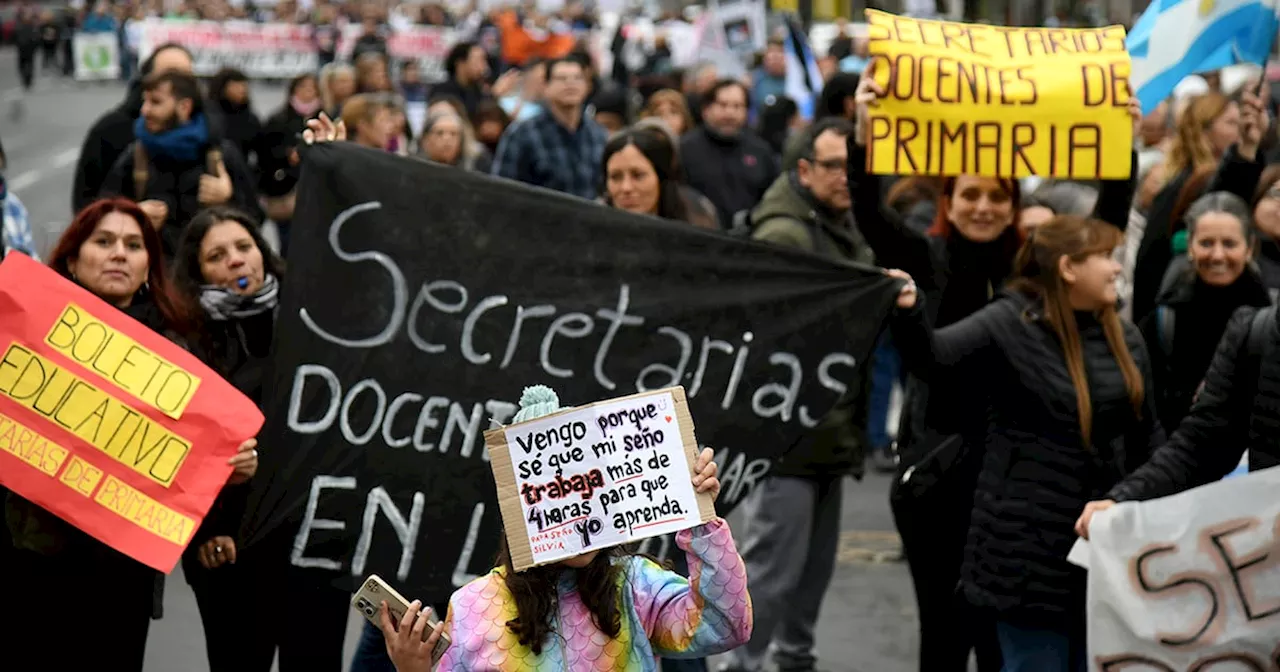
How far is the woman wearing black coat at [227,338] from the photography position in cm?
524

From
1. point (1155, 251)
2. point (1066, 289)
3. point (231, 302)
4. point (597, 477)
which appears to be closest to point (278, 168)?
point (1155, 251)

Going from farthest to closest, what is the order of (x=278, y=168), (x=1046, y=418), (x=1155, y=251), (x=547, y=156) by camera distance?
(x=278, y=168) → (x=547, y=156) → (x=1155, y=251) → (x=1046, y=418)

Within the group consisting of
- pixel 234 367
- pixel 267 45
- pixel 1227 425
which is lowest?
pixel 1227 425

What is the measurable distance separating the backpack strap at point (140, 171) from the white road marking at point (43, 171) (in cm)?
1397

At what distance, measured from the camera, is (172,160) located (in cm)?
845

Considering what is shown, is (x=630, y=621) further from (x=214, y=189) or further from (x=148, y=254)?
(x=214, y=189)

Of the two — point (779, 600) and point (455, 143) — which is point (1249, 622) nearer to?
point (779, 600)

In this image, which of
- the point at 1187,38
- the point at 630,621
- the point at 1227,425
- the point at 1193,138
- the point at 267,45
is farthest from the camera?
the point at 267,45

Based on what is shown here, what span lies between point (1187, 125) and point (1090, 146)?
244 cm

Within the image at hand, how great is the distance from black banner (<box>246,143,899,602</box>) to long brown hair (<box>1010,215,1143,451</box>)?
42 cm

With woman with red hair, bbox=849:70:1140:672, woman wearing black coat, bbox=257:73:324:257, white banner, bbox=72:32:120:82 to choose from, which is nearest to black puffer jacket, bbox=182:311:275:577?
woman with red hair, bbox=849:70:1140:672

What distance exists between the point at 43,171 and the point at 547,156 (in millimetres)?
17190

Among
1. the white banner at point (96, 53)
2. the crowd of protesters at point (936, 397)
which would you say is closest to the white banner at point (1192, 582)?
the crowd of protesters at point (936, 397)

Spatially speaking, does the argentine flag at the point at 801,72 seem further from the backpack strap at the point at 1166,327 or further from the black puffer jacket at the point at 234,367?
the black puffer jacket at the point at 234,367
